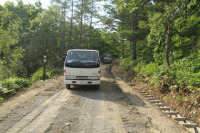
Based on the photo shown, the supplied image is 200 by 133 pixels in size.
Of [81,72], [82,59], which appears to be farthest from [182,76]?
[82,59]

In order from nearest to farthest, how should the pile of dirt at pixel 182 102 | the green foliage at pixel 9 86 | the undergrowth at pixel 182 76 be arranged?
1. the pile of dirt at pixel 182 102
2. the undergrowth at pixel 182 76
3. the green foliage at pixel 9 86

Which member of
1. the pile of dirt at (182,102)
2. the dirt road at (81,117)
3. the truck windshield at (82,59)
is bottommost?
the dirt road at (81,117)

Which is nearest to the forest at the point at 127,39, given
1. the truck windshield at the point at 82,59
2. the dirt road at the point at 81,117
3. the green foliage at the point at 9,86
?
the green foliage at the point at 9,86

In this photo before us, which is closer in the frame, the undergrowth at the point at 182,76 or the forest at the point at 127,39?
the undergrowth at the point at 182,76

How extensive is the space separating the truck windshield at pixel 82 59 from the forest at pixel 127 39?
2.63 metres

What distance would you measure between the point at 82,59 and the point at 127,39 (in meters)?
7.14

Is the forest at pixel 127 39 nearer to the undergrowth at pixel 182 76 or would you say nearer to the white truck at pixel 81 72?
the undergrowth at pixel 182 76

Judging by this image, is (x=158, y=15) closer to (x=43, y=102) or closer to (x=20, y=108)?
(x=43, y=102)

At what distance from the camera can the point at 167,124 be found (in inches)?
168

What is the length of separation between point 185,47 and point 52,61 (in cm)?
1402

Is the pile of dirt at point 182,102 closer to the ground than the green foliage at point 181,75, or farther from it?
closer to the ground

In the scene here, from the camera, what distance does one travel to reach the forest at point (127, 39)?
22.7ft

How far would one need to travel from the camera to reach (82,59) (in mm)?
8625

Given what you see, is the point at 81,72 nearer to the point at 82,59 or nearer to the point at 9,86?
the point at 82,59
